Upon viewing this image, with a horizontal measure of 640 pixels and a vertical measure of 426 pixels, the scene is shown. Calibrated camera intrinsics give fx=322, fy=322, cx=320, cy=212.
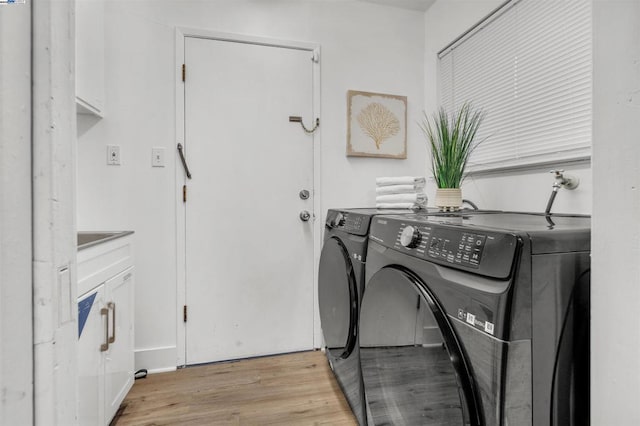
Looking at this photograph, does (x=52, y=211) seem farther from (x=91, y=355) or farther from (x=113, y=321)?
(x=113, y=321)

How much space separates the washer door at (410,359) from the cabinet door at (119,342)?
1082mm

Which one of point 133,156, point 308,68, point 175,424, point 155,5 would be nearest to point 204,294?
point 175,424

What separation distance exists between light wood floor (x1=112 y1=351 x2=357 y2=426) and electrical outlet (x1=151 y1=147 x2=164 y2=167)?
4.03ft

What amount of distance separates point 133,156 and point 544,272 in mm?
2028

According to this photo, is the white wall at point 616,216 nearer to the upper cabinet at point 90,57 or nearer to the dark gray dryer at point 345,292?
the dark gray dryer at point 345,292

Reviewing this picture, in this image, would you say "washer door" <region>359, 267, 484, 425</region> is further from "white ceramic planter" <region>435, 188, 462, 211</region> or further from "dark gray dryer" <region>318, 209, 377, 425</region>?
"white ceramic planter" <region>435, 188, 462, 211</region>

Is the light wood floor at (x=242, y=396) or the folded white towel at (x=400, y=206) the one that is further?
the folded white towel at (x=400, y=206)

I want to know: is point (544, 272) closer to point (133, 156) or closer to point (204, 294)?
point (204, 294)

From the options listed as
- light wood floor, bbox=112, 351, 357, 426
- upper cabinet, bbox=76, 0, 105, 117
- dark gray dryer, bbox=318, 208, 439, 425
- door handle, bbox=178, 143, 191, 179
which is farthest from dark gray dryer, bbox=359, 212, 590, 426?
upper cabinet, bbox=76, 0, 105, 117

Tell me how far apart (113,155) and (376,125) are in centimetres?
166

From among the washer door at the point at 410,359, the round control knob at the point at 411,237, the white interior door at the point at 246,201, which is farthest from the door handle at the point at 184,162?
the round control knob at the point at 411,237

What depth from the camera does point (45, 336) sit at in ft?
1.32

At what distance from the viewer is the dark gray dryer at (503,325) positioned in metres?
0.57

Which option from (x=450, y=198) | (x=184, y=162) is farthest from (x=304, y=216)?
(x=450, y=198)
